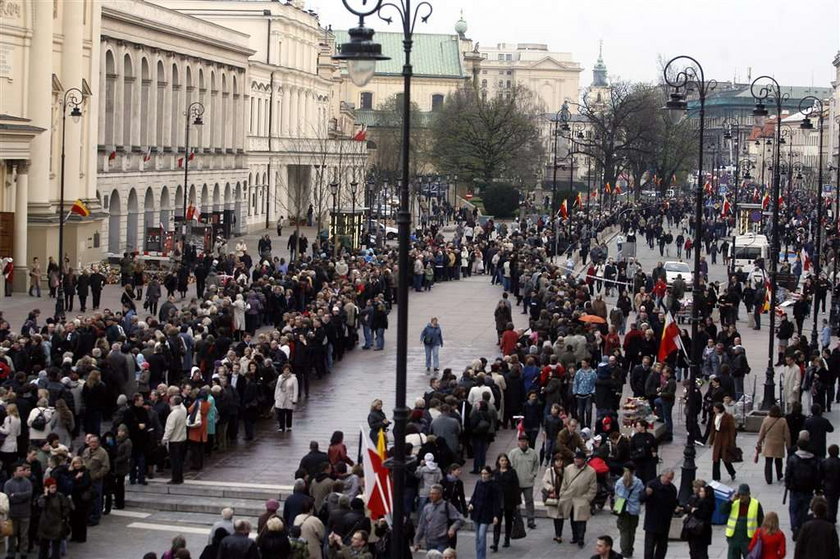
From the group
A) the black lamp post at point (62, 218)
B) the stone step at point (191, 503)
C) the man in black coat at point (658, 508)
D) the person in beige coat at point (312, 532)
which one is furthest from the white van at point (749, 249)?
A: the person in beige coat at point (312, 532)

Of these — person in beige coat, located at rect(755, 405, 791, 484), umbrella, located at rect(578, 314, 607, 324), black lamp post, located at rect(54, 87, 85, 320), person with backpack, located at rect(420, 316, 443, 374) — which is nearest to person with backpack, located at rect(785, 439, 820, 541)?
person in beige coat, located at rect(755, 405, 791, 484)

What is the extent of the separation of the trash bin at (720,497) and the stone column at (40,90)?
34.0 metres

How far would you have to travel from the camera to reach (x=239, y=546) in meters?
16.8

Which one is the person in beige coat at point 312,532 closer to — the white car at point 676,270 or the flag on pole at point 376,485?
the flag on pole at point 376,485

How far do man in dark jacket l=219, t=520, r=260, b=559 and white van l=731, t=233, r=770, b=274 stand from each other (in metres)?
49.6

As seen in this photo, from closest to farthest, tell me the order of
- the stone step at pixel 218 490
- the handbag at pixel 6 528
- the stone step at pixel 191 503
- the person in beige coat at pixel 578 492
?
the handbag at pixel 6 528, the person in beige coat at pixel 578 492, the stone step at pixel 191 503, the stone step at pixel 218 490

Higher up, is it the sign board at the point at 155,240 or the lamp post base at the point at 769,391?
the sign board at the point at 155,240

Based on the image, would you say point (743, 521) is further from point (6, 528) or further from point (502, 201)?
point (502, 201)

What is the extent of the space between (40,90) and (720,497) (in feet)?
116

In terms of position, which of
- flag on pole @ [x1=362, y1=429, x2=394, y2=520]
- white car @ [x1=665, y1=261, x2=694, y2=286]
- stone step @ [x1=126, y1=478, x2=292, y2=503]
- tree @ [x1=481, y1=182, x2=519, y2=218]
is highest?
tree @ [x1=481, y1=182, x2=519, y2=218]

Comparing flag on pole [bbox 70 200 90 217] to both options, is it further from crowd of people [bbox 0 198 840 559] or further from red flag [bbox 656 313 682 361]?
red flag [bbox 656 313 682 361]

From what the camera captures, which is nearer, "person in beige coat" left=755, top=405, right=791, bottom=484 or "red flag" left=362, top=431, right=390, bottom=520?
"red flag" left=362, top=431, right=390, bottom=520

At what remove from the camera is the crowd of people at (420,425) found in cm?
1916

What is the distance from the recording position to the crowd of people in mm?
19156
